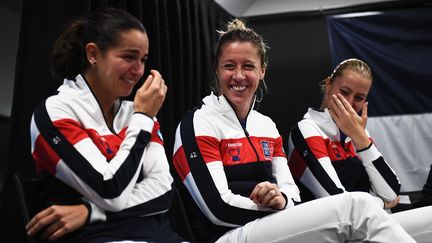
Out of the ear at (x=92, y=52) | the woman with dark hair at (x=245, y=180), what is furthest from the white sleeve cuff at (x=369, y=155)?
the ear at (x=92, y=52)

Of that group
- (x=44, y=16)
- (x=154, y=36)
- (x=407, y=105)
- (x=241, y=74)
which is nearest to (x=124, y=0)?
(x=154, y=36)

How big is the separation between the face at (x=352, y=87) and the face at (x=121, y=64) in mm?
1158

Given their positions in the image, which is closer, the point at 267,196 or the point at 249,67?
the point at 267,196

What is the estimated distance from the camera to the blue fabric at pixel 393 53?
3740mm

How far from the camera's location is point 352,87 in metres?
2.31

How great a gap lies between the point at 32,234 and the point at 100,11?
0.66 m

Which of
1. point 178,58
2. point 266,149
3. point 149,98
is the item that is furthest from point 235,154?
point 178,58

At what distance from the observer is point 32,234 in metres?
1.19

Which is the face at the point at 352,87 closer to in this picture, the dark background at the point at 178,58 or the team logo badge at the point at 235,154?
the team logo badge at the point at 235,154

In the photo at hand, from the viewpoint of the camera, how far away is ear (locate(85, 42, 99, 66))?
1447 millimetres

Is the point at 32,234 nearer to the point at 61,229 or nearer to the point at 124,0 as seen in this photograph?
the point at 61,229

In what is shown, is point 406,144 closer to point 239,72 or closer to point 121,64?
point 239,72

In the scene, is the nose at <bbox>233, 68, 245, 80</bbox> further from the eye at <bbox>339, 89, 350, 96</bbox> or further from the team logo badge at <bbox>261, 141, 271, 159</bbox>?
Answer: the eye at <bbox>339, 89, 350, 96</bbox>

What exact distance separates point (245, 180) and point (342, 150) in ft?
2.20
